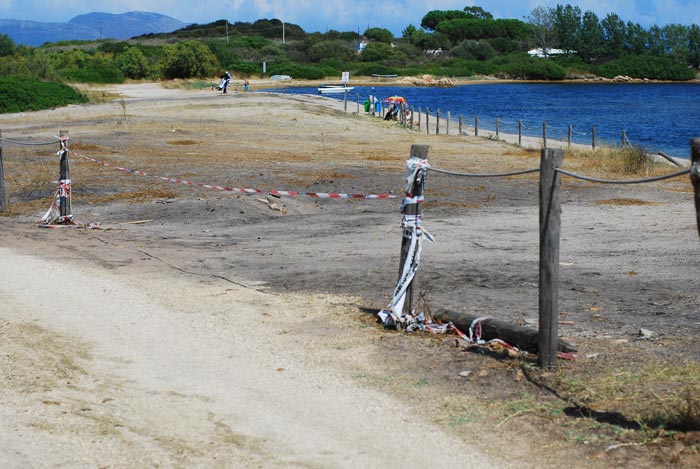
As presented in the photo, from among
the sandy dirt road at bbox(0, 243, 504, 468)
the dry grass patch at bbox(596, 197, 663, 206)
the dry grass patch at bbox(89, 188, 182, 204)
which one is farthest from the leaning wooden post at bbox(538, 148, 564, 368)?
the dry grass patch at bbox(89, 188, 182, 204)

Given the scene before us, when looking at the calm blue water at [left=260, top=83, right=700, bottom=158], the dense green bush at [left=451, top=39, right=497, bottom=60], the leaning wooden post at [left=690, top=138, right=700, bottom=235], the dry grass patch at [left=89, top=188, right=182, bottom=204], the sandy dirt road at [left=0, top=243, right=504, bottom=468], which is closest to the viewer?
the leaning wooden post at [left=690, top=138, right=700, bottom=235]

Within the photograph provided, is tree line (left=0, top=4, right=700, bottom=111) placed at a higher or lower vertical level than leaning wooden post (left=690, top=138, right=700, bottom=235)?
higher

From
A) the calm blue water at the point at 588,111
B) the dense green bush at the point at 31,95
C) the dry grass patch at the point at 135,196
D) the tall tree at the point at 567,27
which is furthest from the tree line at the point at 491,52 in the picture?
the dry grass patch at the point at 135,196

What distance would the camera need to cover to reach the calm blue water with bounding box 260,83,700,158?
55.1m

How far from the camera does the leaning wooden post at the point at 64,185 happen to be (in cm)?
1559

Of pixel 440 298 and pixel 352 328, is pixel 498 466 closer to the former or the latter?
pixel 352 328

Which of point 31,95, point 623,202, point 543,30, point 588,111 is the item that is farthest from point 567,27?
point 623,202

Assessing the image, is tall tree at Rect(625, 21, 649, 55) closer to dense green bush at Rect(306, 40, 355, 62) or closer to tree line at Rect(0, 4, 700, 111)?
tree line at Rect(0, 4, 700, 111)

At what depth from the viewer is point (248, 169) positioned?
80.8 feet

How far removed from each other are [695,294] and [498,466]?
17.3 ft

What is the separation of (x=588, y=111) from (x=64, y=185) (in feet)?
230

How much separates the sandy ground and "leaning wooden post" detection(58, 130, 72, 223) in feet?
2.42

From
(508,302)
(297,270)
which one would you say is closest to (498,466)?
(508,302)

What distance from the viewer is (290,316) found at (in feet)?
30.9
